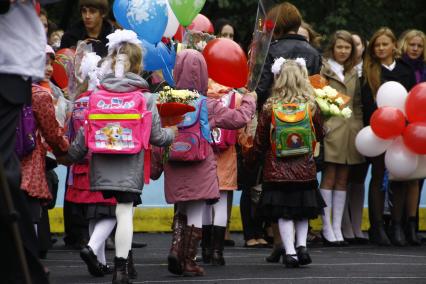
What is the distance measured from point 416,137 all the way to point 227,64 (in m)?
3.05

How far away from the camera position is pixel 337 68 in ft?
48.0

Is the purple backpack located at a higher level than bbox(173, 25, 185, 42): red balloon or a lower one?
lower

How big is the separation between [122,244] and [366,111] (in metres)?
5.46

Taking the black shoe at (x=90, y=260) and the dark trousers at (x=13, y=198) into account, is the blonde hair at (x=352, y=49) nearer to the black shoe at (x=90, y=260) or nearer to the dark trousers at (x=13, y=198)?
the black shoe at (x=90, y=260)

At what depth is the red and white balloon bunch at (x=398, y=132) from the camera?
13477mm

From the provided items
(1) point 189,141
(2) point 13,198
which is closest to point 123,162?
(1) point 189,141

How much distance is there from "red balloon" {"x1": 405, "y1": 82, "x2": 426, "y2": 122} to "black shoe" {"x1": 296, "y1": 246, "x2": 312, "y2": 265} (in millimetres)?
2834

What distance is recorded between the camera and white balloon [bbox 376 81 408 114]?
13812 millimetres

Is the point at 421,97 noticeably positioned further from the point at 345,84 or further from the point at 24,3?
the point at 24,3

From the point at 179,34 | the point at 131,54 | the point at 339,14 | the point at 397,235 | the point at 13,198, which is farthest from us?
the point at 339,14

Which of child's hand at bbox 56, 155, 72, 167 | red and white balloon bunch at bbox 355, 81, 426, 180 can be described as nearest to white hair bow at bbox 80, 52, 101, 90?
child's hand at bbox 56, 155, 72, 167

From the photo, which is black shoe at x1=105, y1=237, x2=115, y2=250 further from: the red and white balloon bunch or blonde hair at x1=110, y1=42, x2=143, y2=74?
blonde hair at x1=110, y1=42, x2=143, y2=74

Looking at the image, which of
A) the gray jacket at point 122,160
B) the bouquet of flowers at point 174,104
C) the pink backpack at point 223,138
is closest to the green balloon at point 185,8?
the pink backpack at point 223,138

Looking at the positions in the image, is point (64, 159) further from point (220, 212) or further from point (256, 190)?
point (256, 190)
